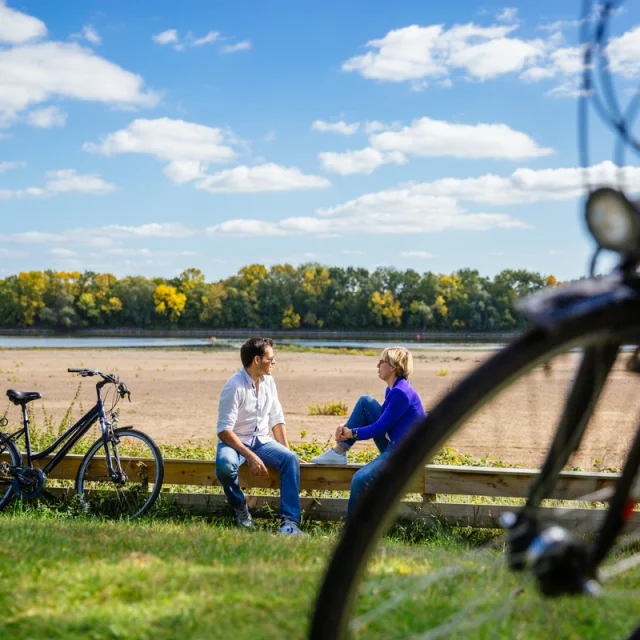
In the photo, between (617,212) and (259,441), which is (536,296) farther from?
(259,441)

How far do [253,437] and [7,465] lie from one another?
6.69 ft

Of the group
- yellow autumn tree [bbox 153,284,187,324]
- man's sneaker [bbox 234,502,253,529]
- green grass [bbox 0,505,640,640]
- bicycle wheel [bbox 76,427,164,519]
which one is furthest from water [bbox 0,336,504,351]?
yellow autumn tree [bbox 153,284,187,324]

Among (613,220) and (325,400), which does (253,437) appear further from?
(325,400)

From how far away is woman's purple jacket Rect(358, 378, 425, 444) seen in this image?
18.3 feet

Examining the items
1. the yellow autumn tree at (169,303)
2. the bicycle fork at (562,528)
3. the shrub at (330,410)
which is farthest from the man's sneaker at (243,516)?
the yellow autumn tree at (169,303)

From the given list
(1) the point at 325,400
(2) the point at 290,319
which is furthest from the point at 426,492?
(2) the point at 290,319

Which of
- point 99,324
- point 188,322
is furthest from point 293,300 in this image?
point 99,324

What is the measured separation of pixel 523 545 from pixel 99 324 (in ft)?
397

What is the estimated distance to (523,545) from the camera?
169 cm

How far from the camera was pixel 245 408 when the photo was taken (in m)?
5.94

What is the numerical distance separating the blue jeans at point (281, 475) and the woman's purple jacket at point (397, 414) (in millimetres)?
611

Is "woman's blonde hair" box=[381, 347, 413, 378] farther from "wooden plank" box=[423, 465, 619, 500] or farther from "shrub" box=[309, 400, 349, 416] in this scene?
"shrub" box=[309, 400, 349, 416]

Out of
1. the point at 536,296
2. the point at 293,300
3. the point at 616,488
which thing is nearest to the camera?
the point at 536,296

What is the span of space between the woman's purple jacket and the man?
667 mm
